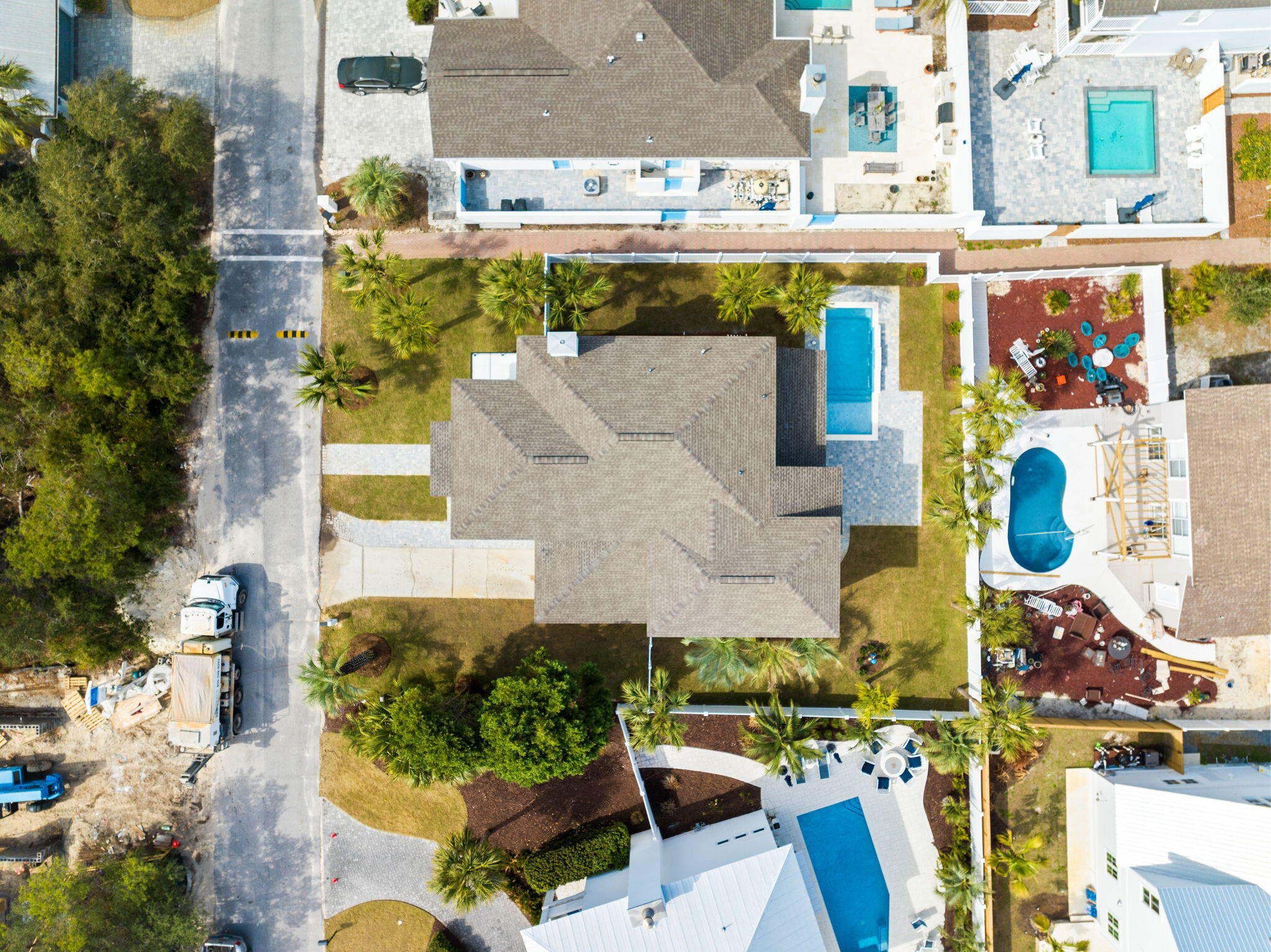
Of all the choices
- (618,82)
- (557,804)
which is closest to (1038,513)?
(557,804)

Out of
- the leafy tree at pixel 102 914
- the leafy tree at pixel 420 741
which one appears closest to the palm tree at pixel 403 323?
the leafy tree at pixel 420 741

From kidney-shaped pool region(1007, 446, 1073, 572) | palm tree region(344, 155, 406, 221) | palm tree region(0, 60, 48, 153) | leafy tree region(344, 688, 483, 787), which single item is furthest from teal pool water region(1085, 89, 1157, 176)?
palm tree region(0, 60, 48, 153)

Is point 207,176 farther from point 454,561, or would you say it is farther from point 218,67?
point 454,561

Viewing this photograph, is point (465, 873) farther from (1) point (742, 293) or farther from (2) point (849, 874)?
(1) point (742, 293)

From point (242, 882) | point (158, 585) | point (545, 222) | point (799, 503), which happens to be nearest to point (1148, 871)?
point (799, 503)

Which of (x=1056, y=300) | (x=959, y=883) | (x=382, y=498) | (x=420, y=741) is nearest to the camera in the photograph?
(x=420, y=741)

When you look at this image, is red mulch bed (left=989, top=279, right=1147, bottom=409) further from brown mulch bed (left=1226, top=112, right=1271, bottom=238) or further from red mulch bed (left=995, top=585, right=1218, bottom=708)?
red mulch bed (left=995, top=585, right=1218, bottom=708)
